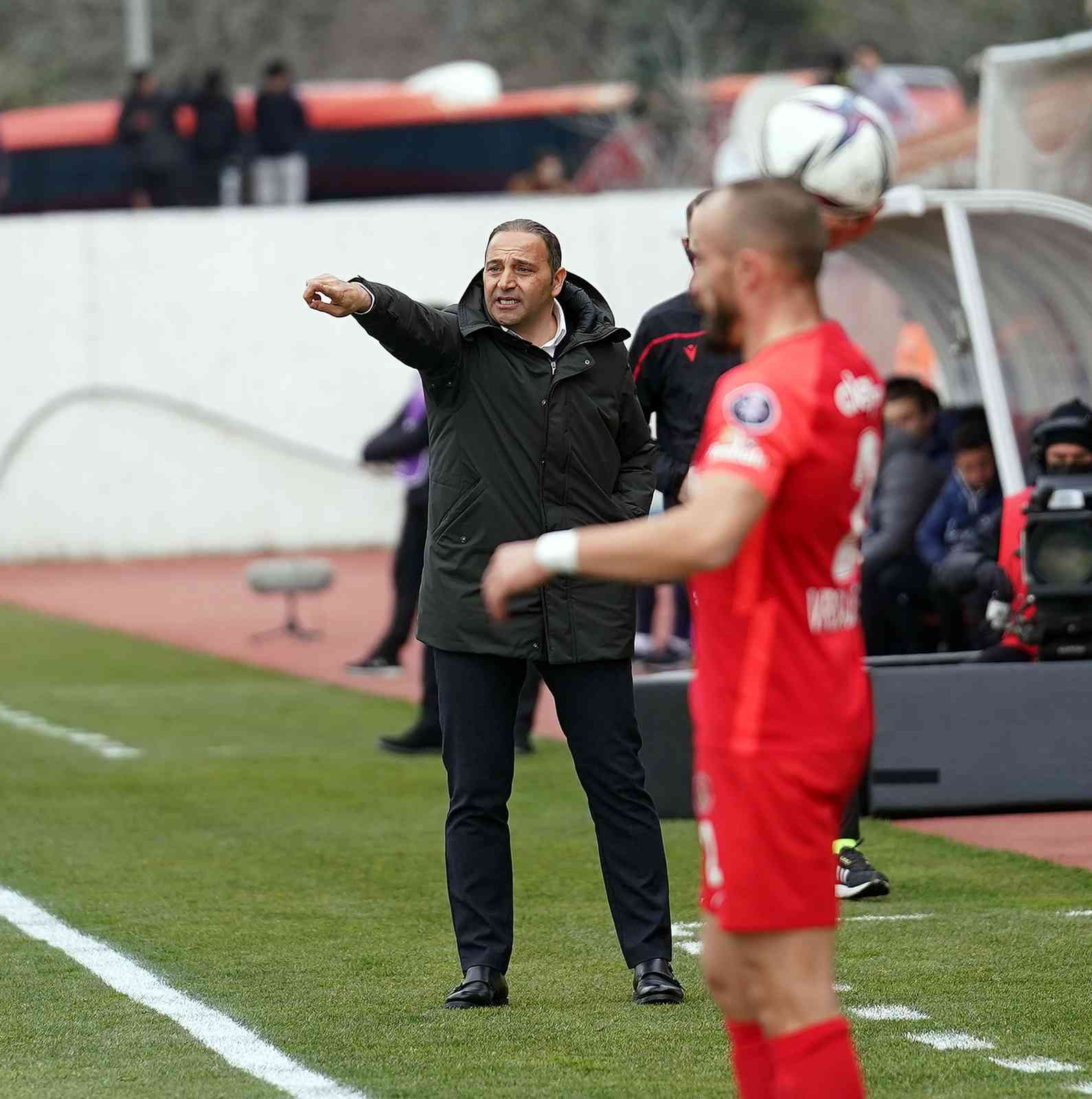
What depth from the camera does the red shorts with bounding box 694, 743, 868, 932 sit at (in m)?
4.02

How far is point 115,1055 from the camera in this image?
227 inches

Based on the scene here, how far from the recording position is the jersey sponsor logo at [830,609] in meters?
4.08

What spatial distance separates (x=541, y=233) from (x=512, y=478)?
2.07 ft

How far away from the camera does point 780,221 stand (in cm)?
405

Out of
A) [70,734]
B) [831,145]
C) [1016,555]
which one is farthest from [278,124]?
[831,145]

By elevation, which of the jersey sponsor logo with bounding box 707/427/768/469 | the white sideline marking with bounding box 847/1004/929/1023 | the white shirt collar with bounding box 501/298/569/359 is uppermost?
the white shirt collar with bounding box 501/298/569/359

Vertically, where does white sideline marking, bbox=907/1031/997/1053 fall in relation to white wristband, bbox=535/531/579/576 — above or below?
below

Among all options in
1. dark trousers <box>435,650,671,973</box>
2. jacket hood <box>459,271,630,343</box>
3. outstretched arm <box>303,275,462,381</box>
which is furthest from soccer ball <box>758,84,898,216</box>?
dark trousers <box>435,650,671,973</box>

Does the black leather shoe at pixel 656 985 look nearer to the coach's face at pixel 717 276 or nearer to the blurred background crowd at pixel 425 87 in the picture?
the coach's face at pixel 717 276

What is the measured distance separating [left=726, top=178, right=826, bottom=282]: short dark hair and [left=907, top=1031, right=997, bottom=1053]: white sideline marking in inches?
92.2

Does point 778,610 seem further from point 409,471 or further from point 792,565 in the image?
point 409,471

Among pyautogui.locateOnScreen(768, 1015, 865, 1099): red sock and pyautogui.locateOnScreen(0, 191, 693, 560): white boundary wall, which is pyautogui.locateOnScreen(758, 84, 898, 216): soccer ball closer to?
pyautogui.locateOnScreen(768, 1015, 865, 1099): red sock

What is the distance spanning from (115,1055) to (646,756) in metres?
3.82

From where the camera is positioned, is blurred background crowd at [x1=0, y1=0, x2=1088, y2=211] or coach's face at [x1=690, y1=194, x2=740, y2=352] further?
blurred background crowd at [x1=0, y1=0, x2=1088, y2=211]
